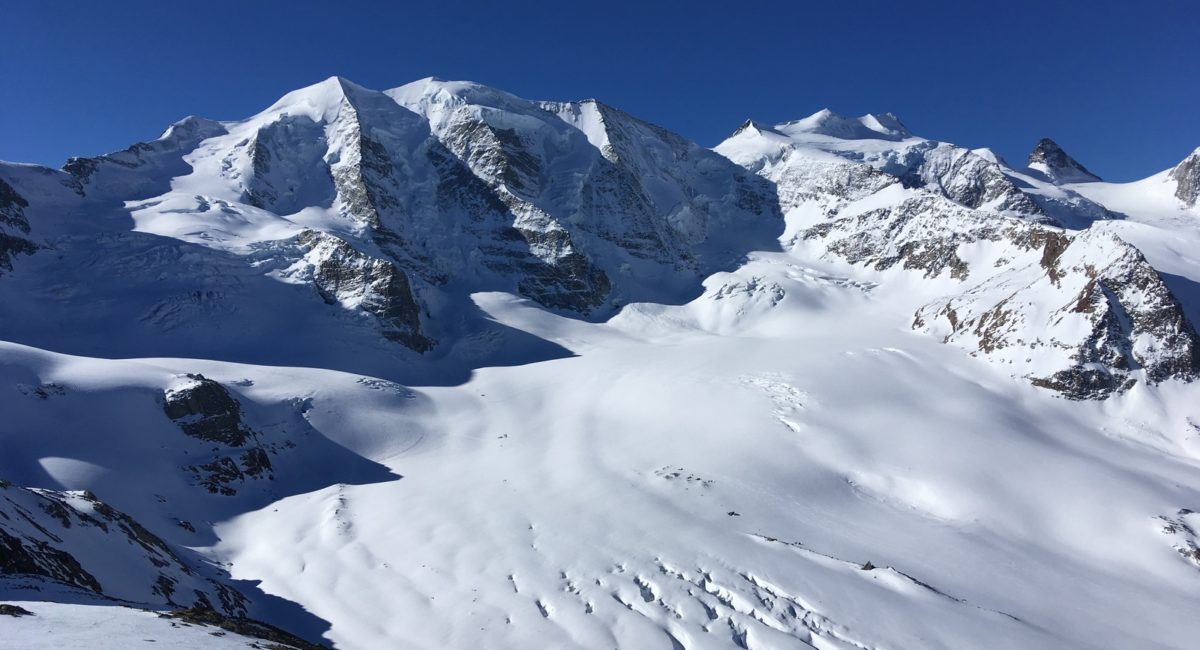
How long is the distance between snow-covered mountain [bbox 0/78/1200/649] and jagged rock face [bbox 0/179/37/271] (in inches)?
20.3

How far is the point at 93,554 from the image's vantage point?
2389 cm

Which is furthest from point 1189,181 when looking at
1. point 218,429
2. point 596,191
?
point 218,429

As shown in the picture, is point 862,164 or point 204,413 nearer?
point 204,413

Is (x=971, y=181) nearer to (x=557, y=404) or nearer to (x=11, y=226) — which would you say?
(x=557, y=404)

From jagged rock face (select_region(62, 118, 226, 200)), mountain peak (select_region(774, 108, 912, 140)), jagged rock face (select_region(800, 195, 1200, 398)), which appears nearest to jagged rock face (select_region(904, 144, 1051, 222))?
mountain peak (select_region(774, 108, 912, 140))

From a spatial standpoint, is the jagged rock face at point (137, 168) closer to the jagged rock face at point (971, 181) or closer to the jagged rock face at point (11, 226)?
the jagged rock face at point (11, 226)

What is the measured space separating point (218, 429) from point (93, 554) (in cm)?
2584

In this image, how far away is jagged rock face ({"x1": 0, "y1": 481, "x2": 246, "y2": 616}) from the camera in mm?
20094

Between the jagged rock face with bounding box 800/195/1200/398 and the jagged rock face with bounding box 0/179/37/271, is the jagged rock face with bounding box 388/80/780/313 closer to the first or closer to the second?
the jagged rock face with bounding box 800/195/1200/398

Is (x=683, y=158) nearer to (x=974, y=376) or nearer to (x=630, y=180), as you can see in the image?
(x=630, y=180)

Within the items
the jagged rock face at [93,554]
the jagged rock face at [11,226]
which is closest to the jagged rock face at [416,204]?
the jagged rock face at [11,226]

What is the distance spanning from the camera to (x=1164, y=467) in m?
50.2

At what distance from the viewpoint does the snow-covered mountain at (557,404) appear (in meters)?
27.9

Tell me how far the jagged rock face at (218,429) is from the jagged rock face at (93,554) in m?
15.7
